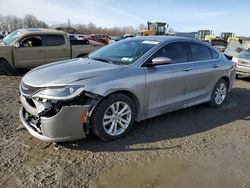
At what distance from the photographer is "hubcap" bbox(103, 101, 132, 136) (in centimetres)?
411

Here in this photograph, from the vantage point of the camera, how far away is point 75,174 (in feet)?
11.0

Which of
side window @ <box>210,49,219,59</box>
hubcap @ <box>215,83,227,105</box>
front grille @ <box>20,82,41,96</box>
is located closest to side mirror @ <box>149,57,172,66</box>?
front grille @ <box>20,82,41,96</box>

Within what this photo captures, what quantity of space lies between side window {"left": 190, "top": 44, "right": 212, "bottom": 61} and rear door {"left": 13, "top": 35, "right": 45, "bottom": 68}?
6486mm

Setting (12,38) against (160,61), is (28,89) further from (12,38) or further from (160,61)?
(12,38)

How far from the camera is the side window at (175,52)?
486cm

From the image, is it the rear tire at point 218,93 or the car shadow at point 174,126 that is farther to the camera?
the rear tire at point 218,93

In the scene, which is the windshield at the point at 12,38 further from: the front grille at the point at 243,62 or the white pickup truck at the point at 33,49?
the front grille at the point at 243,62

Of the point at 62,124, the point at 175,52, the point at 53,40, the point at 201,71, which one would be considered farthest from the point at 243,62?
the point at 62,124

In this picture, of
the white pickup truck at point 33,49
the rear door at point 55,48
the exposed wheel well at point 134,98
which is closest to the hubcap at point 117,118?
the exposed wheel well at point 134,98

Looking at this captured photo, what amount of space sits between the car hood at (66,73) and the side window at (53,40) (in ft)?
20.8

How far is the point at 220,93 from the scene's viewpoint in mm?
6434

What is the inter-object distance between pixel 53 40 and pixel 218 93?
6768mm

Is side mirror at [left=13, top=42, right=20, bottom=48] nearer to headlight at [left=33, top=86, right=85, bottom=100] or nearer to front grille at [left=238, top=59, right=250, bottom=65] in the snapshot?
headlight at [left=33, top=86, right=85, bottom=100]

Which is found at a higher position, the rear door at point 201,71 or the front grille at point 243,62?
the rear door at point 201,71
